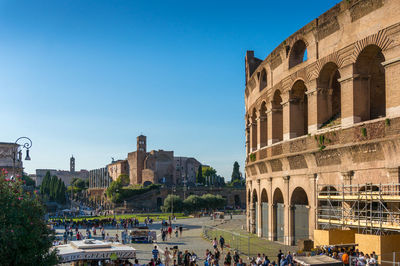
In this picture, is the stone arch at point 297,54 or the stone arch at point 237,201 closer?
the stone arch at point 297,54

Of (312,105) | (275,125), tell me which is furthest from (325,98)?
(275,125)

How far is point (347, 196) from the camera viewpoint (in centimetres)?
1866

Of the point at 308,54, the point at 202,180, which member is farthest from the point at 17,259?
the point at 202,180

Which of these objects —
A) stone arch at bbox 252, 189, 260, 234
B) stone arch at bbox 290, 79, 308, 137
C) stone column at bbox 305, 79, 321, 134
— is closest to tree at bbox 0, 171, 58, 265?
stone column at bbox 305, 79, 321, 134

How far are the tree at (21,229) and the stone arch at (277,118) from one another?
→ 57.6 ft

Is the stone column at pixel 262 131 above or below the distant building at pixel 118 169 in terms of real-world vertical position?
above

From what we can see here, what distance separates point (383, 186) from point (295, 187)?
7.58 meters

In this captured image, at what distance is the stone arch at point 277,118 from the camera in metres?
28.5

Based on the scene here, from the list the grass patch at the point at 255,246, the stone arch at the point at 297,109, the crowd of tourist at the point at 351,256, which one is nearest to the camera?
the crowd of tourist at the point at 351,256

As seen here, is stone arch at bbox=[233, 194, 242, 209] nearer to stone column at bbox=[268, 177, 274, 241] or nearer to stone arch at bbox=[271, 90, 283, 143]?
stone column at bbox=[268, 177, 274, 241]

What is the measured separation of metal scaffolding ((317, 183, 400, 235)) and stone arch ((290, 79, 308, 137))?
4609 mm

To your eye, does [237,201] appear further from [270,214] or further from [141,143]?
[270,214]

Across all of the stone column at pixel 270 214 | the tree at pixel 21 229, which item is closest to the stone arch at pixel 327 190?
the stone column at pixel 270 214

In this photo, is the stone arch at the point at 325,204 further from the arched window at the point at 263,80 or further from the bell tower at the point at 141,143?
the bell tower at the point at 141,143
